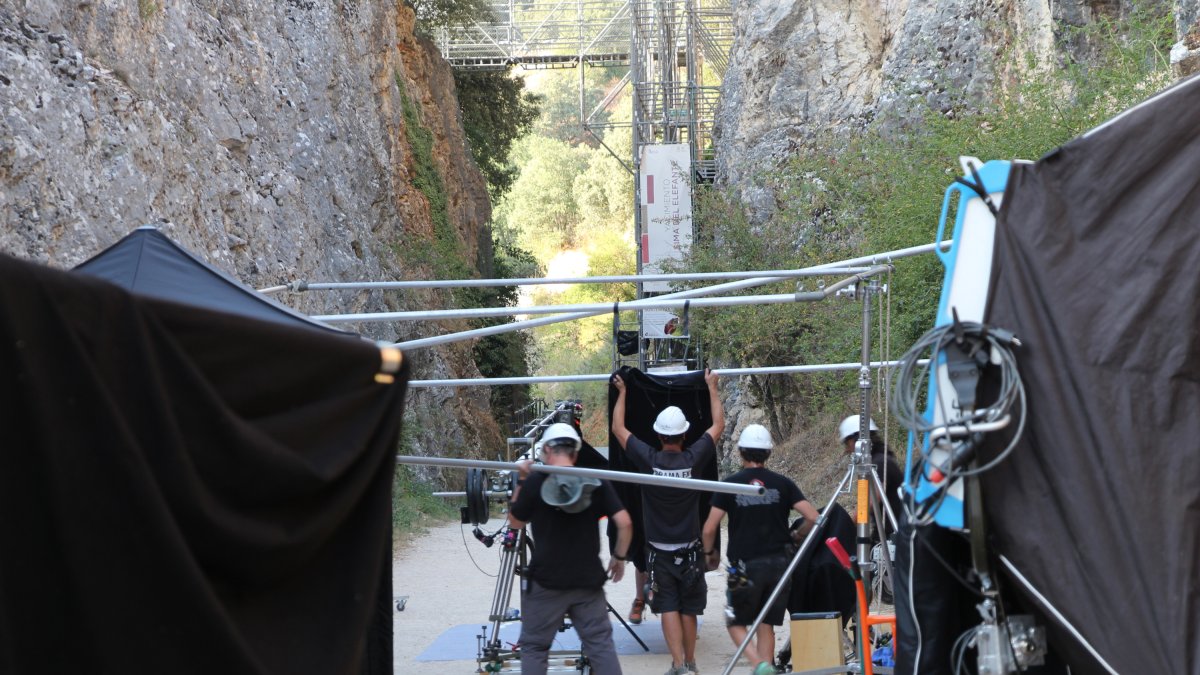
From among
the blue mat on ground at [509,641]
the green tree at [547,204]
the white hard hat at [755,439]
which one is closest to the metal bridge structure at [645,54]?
the blue mat on ground at [509,641]

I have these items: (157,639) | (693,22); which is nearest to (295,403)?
(157,639)

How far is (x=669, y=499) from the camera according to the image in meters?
8.73

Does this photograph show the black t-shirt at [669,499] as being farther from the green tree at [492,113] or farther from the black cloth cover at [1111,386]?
the green tree at [492,113]

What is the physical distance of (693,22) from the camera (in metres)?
34.9

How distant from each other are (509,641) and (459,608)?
2346 millimetres

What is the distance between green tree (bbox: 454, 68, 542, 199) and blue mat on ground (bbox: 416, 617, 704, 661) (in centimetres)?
2590

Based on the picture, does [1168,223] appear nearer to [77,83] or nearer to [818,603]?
[818,603]

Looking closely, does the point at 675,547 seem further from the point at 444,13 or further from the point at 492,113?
the point at 492,113

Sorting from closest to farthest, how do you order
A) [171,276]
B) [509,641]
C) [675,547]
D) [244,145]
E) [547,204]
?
[171,276]
[675,547]
[509,641]
[244,145]
[547,204]

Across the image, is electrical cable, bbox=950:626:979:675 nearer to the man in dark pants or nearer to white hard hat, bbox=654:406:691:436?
the man in dark pants

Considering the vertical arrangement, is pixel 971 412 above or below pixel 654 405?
above

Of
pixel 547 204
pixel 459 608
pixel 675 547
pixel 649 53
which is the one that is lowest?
pixel 459 608

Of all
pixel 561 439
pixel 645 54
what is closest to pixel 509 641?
pixel 561 439

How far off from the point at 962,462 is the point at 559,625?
439 centimetres
